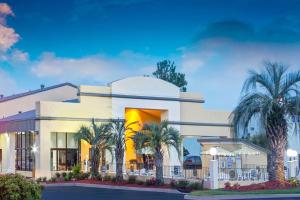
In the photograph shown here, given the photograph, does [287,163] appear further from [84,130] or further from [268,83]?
[84,130]

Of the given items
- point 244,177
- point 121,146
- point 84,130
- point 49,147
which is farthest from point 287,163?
point 49,147

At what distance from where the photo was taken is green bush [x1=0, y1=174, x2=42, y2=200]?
A: 1511 centimetres

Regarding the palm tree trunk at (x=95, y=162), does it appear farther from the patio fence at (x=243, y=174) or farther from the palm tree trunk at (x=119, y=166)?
the patio fence at (x=243, y=174)

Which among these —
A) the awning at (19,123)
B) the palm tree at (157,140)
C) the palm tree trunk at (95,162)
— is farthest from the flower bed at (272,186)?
the awning at (19,123)

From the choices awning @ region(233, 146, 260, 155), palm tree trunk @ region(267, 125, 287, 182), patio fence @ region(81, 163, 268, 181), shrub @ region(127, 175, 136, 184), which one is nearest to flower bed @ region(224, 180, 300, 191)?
palm tree trunk @ region(267, 125, 287, 182)

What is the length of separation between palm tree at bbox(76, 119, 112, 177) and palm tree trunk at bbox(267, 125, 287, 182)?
15.2 meters

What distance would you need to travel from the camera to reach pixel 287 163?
32.3 meters

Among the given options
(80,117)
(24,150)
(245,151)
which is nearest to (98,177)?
(80,117)

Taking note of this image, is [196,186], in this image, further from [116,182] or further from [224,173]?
[116,182]

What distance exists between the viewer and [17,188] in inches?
599

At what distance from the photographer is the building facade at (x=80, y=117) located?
4372cm

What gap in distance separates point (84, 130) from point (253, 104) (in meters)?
17.4

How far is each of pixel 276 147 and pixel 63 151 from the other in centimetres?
2225

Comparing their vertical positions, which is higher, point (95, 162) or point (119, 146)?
point (119, 146)
